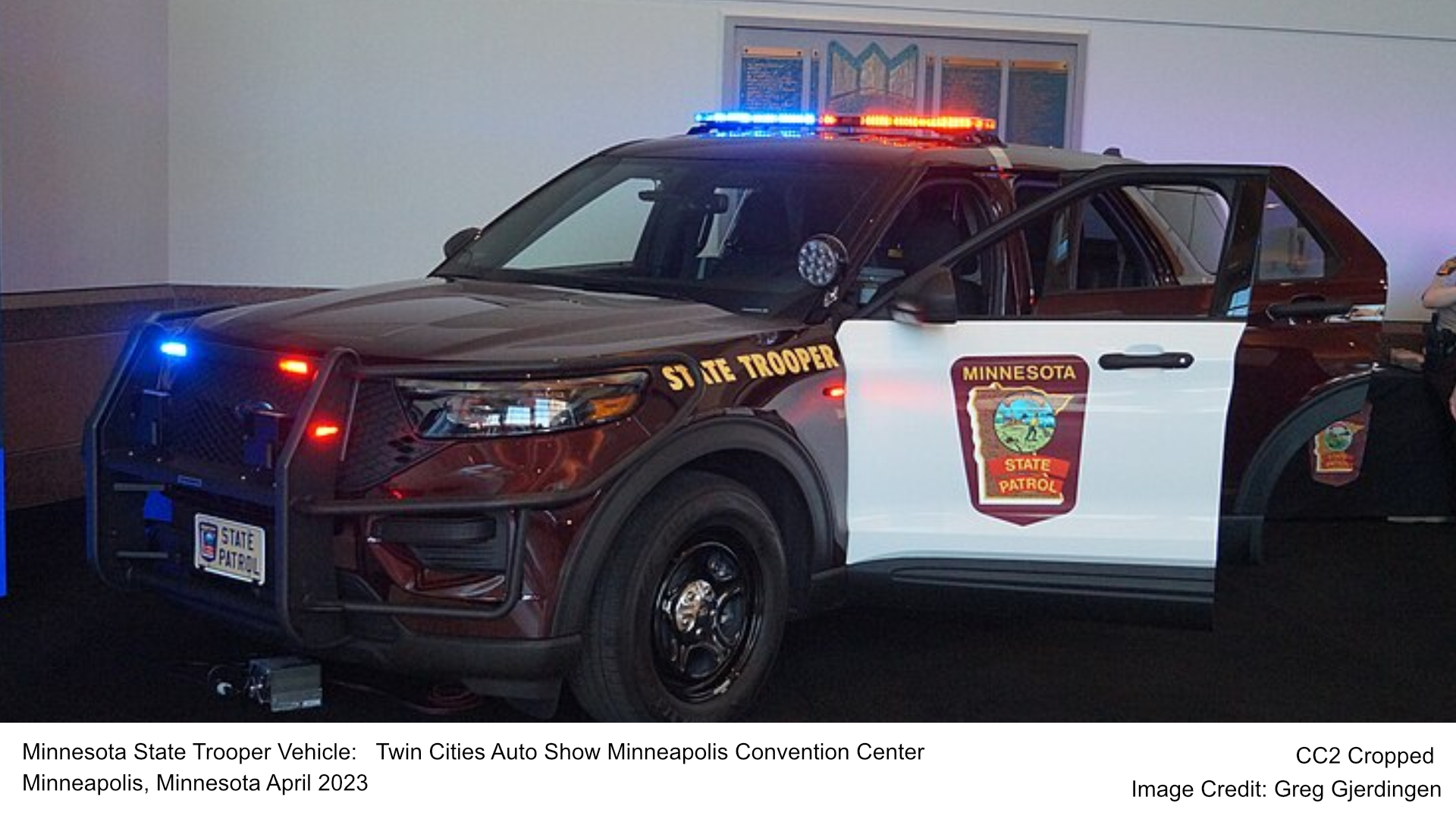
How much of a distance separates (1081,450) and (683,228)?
1.43m

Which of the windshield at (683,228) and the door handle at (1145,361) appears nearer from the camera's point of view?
the door handle at (1145,361)

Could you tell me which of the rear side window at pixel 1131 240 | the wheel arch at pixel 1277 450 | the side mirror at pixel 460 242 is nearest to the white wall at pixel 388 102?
the side mirror at pixel 460 242

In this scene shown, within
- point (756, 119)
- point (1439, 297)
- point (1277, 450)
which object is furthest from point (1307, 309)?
point (1439, 297)

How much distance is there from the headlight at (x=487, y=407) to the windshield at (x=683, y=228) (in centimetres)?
98

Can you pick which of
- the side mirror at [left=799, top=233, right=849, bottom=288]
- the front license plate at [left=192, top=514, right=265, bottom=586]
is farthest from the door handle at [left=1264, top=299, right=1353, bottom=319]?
the front license plate at [left=192, top=514, right=265, bottom=586]

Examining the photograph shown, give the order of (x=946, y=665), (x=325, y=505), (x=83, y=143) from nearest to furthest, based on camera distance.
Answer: (x=325, y=505)
(x=946, y=665)
(x=83, y=143)

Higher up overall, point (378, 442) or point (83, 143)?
point (83, 143)

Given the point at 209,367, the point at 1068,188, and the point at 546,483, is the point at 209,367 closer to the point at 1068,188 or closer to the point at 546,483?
the point at 546,483

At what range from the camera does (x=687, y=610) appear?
14.2ft

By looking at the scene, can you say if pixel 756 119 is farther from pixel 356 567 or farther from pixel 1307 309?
pixel 356 567

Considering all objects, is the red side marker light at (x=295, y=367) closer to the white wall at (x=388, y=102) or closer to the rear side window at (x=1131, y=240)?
the rear side window at (x=1131, y=240)

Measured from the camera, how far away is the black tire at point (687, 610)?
4.08 metres

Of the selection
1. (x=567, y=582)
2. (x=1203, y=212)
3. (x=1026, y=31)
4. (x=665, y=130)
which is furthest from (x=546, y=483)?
(x=1026, y=31)

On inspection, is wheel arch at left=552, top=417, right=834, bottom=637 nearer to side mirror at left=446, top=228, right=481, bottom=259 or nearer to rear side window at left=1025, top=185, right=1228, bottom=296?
rear side window at left=1025, top=185, right=1228, bottom=296
